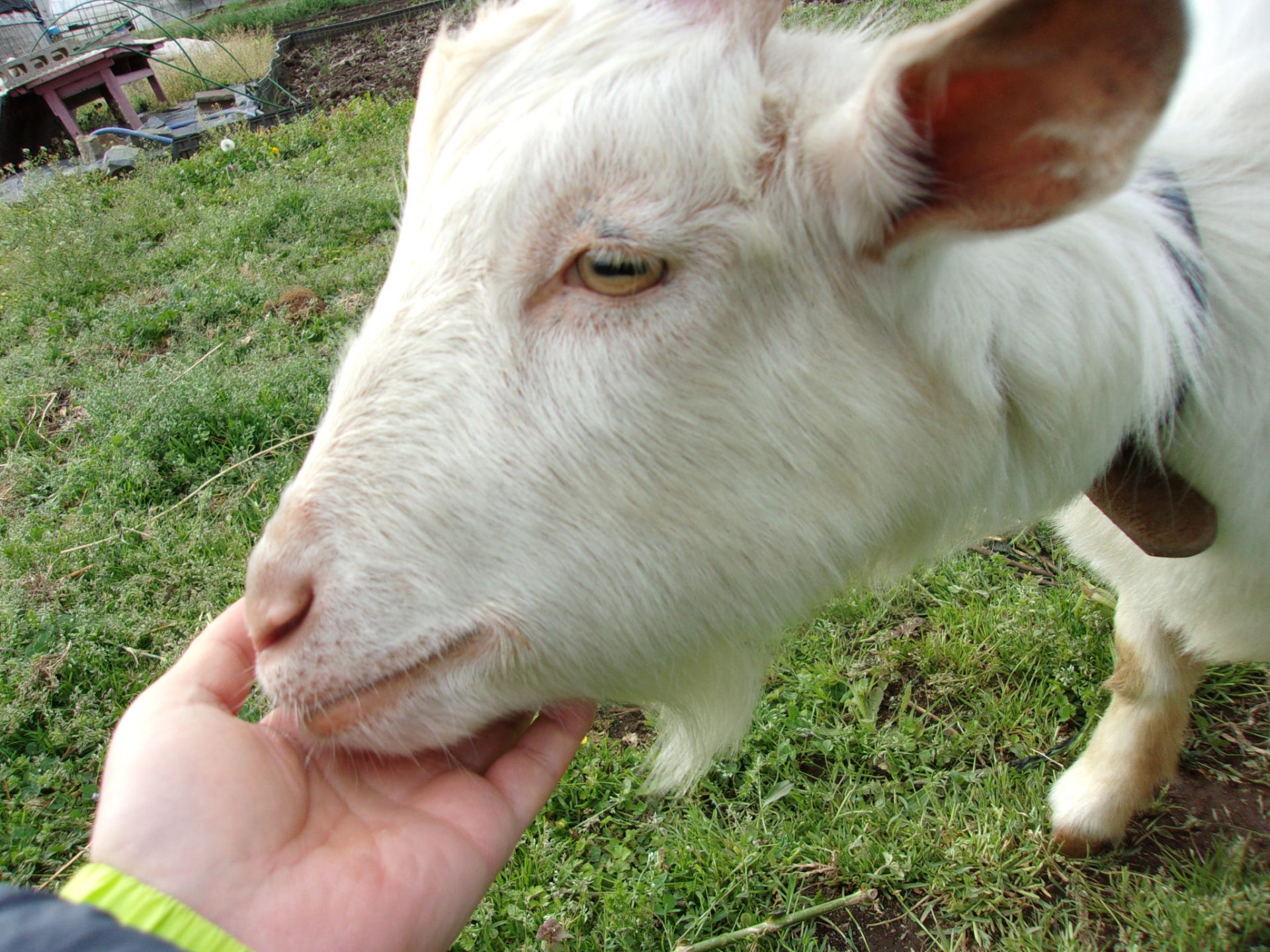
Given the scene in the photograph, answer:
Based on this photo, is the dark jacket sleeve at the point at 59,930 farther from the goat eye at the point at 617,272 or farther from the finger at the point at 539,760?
the goat eye at the point at 617,272

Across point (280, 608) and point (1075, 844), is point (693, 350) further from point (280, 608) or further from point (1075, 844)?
point (1075, 844)

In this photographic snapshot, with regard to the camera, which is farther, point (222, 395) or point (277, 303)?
point (277, 303)

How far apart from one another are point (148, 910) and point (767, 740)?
1.83 m

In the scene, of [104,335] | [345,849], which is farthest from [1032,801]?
[104,335]

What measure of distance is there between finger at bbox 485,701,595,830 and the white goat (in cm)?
27

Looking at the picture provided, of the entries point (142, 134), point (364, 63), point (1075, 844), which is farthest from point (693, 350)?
point (364, 63)

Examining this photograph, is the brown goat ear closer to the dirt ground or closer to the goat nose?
the goat nose

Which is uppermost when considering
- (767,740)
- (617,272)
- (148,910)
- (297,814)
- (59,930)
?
(617,272)

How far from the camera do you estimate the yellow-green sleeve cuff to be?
4.07 ft

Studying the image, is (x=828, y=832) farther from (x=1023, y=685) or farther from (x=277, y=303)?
(x=277, y=303)

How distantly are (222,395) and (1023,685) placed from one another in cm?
358

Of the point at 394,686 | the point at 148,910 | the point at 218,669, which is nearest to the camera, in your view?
the point at 148,910

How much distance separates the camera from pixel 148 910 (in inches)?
49.5

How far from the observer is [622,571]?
142 cm
